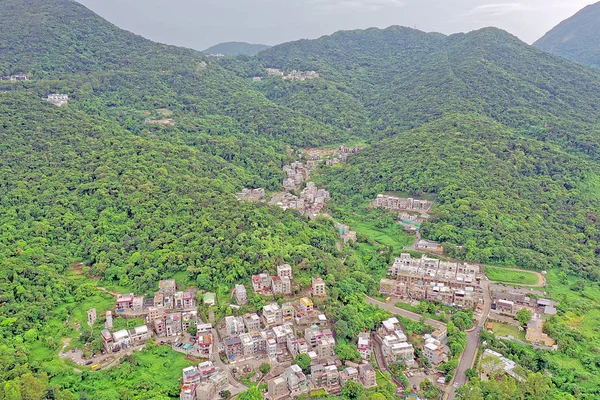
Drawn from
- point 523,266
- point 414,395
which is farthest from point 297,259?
point 523,266

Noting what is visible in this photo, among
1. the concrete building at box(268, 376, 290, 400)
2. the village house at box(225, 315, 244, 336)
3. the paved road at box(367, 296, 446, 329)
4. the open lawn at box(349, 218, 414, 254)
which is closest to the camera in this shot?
the concrete building at box(268, 376, 290, 400)

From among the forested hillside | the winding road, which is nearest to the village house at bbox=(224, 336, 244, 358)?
the winding road

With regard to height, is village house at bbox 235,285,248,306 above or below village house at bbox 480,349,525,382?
above

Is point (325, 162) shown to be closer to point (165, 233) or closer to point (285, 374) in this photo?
point (165, 233)

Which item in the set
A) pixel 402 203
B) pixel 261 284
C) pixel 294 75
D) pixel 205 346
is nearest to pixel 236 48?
pixel 294 75

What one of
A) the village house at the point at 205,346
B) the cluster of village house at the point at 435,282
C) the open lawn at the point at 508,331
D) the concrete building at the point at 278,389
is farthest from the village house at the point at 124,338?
the open lawn at the point at 508,331

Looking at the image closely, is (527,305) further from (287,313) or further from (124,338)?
(124,338)

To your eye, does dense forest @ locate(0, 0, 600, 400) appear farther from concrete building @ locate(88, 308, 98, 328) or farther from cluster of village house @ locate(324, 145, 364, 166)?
cluster of village house @ locate(324, 145, 364, 166)
